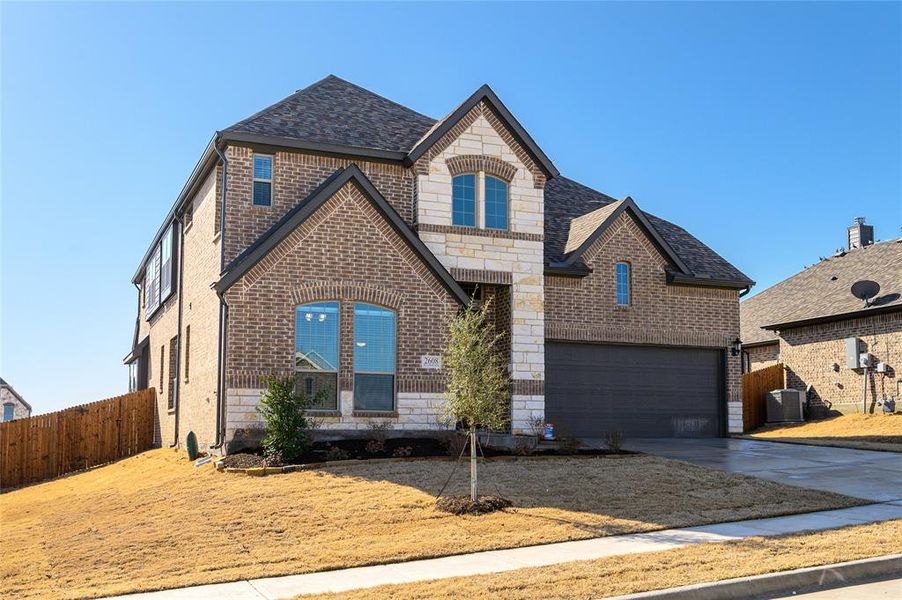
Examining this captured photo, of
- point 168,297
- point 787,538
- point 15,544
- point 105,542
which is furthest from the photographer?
point 168,297

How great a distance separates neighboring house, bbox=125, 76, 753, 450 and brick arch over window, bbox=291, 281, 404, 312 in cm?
3

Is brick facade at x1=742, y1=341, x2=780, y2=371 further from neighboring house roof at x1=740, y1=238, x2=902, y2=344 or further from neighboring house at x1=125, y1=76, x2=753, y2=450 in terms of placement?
neighboring house at x1=125, y1=76, x2=753, y2=450

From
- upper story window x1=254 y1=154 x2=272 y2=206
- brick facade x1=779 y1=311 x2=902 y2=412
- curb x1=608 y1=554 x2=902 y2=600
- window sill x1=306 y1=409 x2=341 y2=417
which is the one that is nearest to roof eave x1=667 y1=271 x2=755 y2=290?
brick facade x1=779 y1=311 x2=902 y2=412

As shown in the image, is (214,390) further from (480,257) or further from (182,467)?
(480,257)

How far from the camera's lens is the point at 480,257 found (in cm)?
2177

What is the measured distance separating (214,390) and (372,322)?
364 centimetres

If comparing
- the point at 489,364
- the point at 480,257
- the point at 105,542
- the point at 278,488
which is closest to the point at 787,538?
the point at 489,364

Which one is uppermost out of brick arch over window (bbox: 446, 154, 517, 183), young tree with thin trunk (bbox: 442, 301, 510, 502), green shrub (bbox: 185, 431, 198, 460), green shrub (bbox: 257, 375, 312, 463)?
brick arch over window (bbox: 446, 154, 517, 183)

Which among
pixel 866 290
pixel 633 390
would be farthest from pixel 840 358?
pixel 633 390

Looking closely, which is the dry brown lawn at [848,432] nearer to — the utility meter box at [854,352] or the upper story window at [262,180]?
the utility meter box at [854,352]

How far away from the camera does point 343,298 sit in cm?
1908

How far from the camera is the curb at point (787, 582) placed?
28.7 feet

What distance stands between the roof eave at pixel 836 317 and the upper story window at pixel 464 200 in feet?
48.7

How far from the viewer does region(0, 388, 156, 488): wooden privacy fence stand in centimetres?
2614
